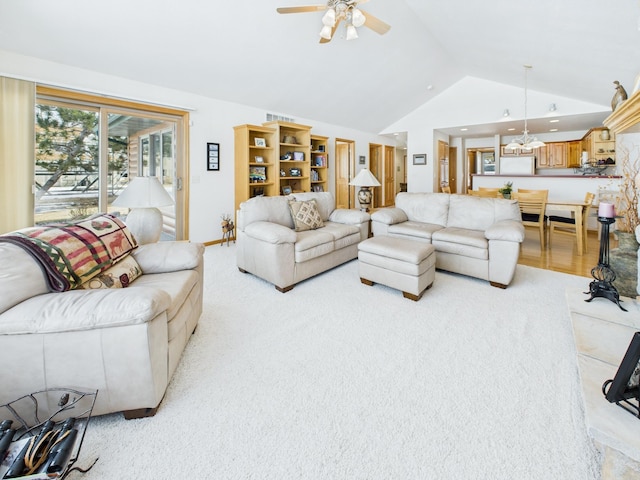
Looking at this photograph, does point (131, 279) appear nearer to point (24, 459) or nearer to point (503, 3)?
point (24, 459)

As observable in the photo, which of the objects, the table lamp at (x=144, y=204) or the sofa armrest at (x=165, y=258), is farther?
the table lamp at (x=144, y=204)

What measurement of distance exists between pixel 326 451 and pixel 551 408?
111 centimetres

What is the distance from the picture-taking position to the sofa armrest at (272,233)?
2980mm

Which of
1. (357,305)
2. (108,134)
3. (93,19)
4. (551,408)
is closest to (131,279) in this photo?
(357,305)

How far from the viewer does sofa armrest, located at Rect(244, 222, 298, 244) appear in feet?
9.78

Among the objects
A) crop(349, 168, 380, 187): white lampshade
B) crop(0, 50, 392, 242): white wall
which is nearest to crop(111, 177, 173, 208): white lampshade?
crop(0, 50, 392, 242): white wall

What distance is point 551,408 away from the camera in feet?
4.97

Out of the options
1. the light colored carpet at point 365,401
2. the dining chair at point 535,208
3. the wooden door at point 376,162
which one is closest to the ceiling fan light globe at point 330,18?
the light colored carpet at point 365,401

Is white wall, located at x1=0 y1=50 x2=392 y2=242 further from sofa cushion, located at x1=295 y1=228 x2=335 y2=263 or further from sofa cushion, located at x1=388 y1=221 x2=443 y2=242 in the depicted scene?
sofa cushion, located at x1=388 y1=221 x2=443 y2=242

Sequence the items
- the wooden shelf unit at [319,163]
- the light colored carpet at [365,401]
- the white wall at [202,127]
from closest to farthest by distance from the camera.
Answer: the light colored carpet at [365,401] < the white wall at [202,127] < the wooden shelf unit at [319,163]

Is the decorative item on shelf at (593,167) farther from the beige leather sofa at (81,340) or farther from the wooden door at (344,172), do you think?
the beige leather sofa at (81,340)

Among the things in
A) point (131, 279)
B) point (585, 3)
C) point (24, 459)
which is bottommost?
point (24, 459)

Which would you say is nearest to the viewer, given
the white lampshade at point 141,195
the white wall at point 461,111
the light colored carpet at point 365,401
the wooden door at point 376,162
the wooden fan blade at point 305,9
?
the light colored carpet at point 365,401

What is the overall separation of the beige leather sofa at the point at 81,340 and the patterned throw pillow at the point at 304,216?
233cm
